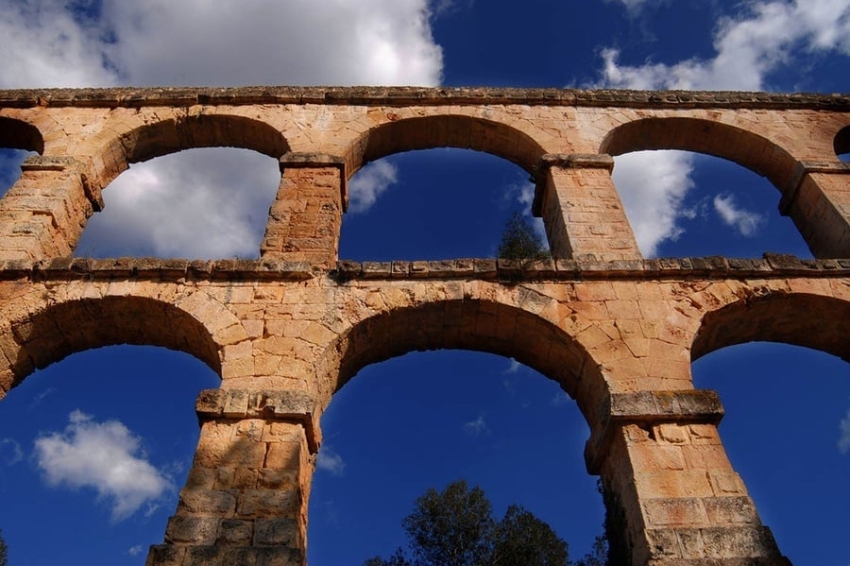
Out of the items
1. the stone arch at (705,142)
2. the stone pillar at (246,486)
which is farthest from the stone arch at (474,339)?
the stone arch at (705,142)

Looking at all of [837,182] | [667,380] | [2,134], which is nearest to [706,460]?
[667,380]

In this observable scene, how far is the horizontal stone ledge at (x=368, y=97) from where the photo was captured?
9727 mm

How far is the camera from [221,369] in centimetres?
594

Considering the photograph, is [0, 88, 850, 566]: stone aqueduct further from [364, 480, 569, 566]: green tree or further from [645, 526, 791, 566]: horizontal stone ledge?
[364, 480, 569, 566]: green tree

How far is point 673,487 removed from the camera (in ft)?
17.0

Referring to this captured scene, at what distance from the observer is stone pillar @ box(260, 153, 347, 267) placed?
24.0 feet

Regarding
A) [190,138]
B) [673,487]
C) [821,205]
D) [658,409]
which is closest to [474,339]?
[658,409]

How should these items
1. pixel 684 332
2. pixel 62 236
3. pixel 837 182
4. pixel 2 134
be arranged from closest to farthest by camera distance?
pixel 684 332 → pixel 62 236 → pixel 837 182 → pixel 2 134

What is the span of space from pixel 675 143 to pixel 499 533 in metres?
8.24

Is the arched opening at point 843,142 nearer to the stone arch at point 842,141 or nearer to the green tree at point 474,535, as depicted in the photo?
the stone arch at point 842,141

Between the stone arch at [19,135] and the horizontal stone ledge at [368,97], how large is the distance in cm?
29

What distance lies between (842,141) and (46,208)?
11.2m

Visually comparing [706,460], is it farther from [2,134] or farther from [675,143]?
[2,134]

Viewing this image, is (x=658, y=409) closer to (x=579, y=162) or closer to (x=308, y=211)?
(x=579, y=162)
